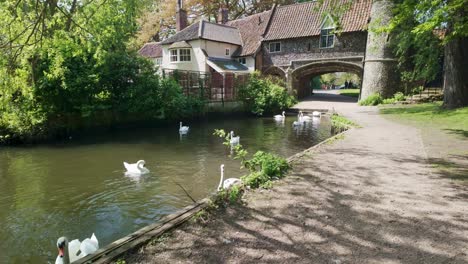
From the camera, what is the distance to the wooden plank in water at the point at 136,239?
3133mm

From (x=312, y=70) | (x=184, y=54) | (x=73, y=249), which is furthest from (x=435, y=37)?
(x=73, y=249)

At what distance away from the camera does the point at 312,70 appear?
102 ft

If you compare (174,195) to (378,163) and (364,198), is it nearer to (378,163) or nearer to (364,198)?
(364,198)

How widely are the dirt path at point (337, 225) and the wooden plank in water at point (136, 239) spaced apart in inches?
5.0

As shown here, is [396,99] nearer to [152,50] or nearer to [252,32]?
[252,32]

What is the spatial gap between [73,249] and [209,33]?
1170 inches

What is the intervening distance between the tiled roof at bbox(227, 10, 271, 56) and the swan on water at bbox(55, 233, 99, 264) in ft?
98.2

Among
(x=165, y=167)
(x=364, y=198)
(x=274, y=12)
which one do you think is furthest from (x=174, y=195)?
(x=274, y=12)

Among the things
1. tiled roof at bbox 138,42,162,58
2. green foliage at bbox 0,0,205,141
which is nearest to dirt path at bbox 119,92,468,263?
green foliage at bbox 0,0,205,141

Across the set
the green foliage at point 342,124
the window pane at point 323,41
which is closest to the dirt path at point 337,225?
the green foliage at point 342,124

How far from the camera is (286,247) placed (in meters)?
3.40

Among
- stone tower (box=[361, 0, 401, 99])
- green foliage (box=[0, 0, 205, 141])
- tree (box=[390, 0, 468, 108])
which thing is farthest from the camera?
stone tower (box=[361, 0, 401, 99])

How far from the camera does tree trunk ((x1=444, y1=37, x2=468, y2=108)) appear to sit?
15.4 metres

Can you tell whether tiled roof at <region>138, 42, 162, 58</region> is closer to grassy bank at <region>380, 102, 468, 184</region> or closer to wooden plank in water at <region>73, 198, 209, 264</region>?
grassy bank at <region>380, 102, 468, 184</region>
